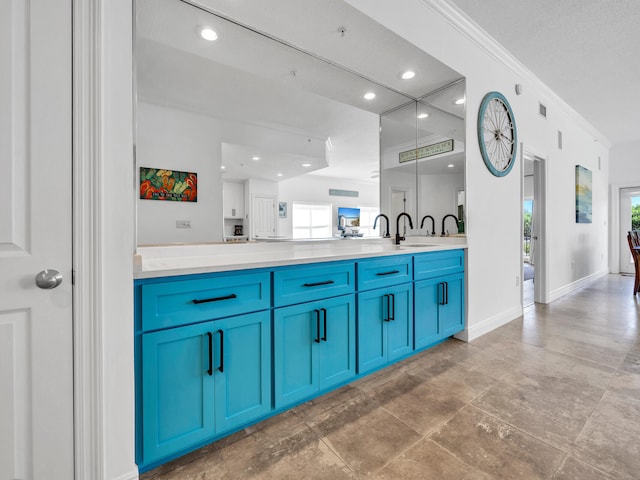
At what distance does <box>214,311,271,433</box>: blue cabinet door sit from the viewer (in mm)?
1383

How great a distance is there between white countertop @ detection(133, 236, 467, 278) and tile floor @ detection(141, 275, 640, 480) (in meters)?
0.87

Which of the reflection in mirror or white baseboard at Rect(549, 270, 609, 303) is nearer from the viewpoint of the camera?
the reflection in mirror

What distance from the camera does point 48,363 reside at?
1.06 metres

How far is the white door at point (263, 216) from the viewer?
2.14m

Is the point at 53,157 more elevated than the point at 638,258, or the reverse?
the point at 53,157

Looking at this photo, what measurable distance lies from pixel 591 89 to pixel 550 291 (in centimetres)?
275

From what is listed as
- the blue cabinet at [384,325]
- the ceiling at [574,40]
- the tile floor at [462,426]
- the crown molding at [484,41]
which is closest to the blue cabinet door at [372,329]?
the blue cabinet at [384,325]

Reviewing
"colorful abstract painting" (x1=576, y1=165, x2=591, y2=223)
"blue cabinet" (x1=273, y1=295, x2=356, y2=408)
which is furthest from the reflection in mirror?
"colorful abstract painting" (x1=576, y1=165, x2=591, y2=223)

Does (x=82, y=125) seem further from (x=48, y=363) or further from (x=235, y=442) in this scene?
(x=235, y=442)

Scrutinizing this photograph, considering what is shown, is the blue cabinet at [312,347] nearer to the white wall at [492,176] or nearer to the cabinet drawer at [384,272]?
the cabinet drawer at [384,272]

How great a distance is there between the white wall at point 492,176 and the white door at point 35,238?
1654 mm

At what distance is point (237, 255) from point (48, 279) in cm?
103

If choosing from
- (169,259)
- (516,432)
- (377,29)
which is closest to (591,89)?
(377,29)

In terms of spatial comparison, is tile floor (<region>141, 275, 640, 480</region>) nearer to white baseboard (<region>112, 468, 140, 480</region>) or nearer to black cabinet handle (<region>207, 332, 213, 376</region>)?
white baseboard (<region>112, 468, 140, 480</region>)
